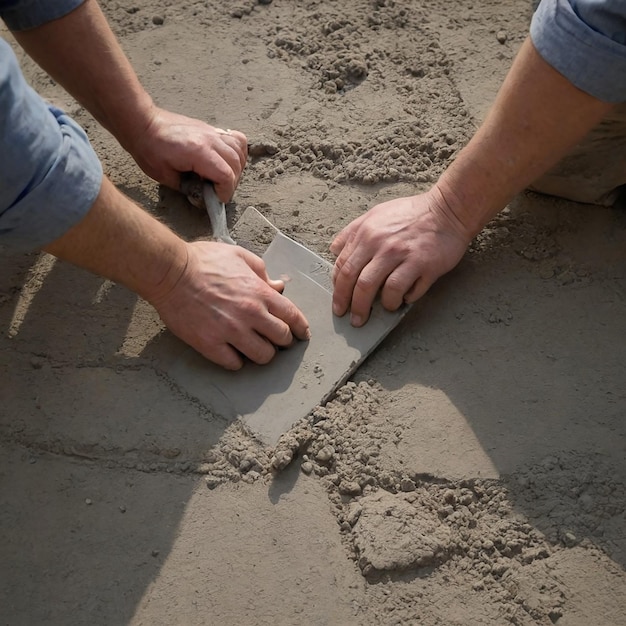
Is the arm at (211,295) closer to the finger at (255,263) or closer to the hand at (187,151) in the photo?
the finger at (255,263)

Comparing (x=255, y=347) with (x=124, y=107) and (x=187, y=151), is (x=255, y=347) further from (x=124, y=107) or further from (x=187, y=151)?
(x=124, y=107)

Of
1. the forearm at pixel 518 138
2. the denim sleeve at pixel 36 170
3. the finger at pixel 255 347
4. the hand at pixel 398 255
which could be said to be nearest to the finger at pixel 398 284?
the hand at pixel 398 255

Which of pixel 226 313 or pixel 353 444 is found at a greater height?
pixel 226 313

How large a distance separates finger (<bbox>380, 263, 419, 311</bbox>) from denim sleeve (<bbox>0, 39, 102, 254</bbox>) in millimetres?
672

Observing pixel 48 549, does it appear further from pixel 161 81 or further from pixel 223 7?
pixel 223 7

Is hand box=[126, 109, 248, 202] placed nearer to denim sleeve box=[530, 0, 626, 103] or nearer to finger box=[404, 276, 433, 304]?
finger box=[404, 276, 433, 304]

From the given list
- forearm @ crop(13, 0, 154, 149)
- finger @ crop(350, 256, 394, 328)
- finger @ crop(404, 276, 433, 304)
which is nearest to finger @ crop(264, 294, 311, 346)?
finger @ crop(350, 256, 394, 328)

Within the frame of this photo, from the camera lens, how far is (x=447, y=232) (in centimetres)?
188

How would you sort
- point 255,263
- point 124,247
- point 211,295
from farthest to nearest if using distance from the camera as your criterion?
point 255,263
point 211,295
point 124,247

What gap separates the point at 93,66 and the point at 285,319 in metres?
0.78

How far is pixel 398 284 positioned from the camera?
5.98 ft

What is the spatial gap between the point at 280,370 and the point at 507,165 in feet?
2.22

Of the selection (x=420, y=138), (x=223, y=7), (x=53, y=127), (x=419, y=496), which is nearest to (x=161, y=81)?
(x=223, y=7)

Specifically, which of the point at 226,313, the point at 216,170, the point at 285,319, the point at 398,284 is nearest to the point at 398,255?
the point at 398,284
